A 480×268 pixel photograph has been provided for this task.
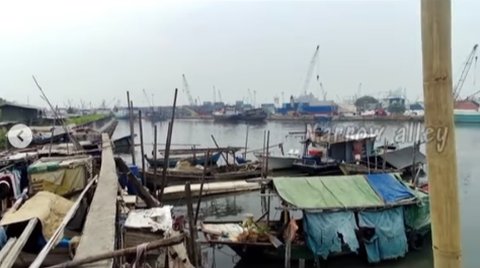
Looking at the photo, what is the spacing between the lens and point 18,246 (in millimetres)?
4016

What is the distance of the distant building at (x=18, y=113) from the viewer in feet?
111

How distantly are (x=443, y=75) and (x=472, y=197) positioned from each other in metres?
23.3

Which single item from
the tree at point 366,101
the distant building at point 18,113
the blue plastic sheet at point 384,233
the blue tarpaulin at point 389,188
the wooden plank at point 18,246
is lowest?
the blue plastic sheet at point 384,233

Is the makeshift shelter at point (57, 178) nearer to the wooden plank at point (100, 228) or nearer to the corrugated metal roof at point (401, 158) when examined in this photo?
the wooden plank at point (100, 228)

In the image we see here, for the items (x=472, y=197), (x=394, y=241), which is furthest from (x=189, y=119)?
(x=394, y=241)

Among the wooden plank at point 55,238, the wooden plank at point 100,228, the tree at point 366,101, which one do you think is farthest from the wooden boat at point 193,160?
the tree at point 366,101

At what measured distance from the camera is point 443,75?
1373mm

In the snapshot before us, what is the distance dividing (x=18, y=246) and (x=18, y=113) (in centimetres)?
3755

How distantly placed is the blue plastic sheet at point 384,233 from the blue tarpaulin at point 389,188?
1.25ft

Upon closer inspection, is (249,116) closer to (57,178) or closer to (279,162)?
(279,162)

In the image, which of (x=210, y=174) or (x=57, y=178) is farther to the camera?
(x=210, y=174)

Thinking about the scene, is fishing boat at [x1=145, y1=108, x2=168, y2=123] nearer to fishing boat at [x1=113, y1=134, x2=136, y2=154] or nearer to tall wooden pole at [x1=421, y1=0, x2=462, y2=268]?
fishing boat at [x1=113, y1=134, x2=136, y2=154]

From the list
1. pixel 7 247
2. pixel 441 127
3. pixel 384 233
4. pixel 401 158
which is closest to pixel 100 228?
pixel 7 247

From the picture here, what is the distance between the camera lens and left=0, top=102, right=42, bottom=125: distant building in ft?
111
